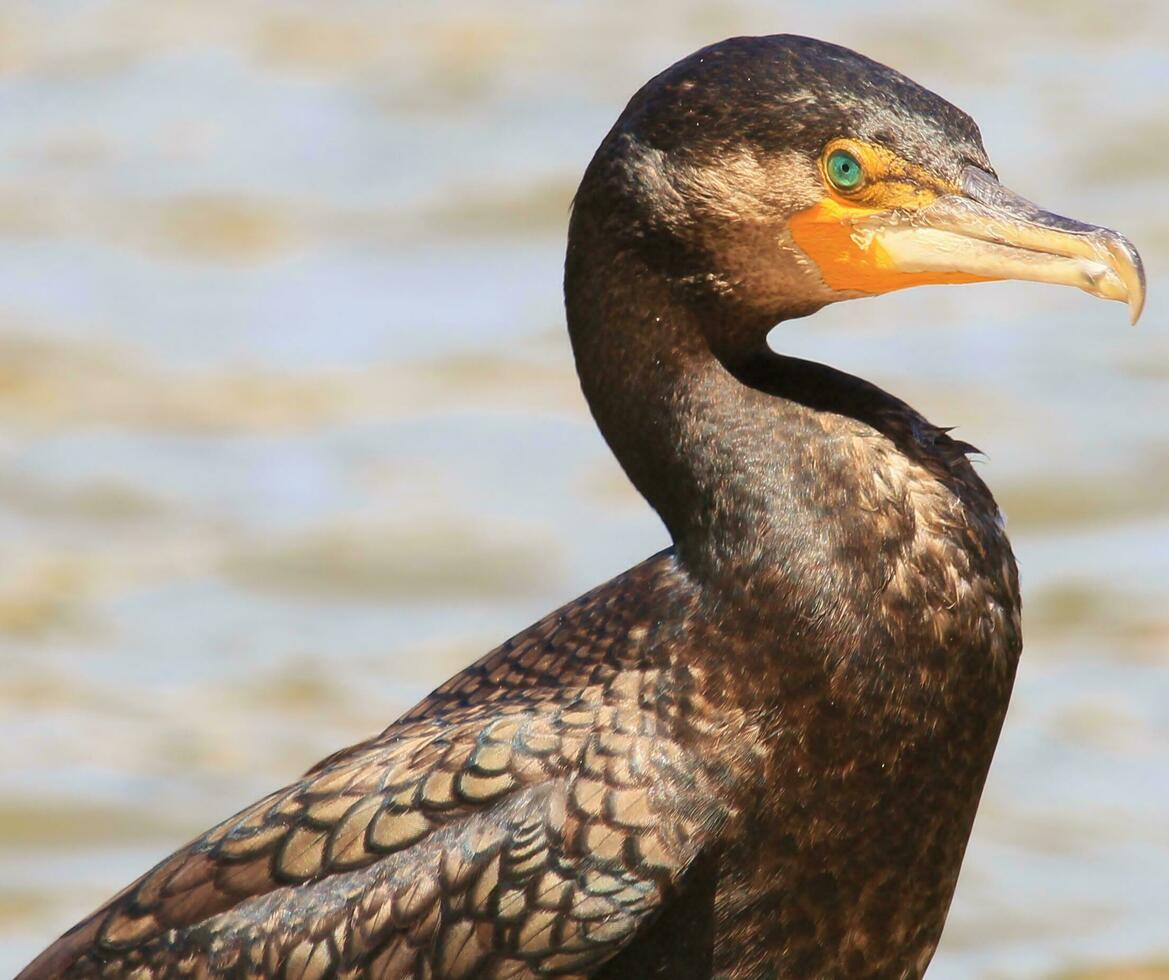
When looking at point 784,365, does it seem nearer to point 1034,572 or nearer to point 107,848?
point 107,848

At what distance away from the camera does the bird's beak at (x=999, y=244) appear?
4988 mm

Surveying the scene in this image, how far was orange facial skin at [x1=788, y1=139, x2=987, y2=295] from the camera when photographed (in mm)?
5059

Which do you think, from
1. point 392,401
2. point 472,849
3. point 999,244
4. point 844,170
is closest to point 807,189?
point 844,170

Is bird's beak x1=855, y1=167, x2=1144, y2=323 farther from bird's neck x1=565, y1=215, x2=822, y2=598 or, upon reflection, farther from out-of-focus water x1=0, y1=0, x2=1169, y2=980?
out-of-focus water x1=0, y1=0, x2=1169, y2=980

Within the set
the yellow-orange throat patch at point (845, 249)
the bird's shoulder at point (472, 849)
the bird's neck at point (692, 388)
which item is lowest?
the bird's shoulder at point (472, 849)

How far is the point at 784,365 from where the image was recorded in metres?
5.21

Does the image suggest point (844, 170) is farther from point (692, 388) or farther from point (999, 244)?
point (692, 388)

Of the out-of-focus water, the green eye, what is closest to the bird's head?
the green eye

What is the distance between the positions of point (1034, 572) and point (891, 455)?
545cm

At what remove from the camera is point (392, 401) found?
11.6m

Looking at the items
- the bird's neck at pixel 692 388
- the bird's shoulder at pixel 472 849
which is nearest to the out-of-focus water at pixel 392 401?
the bird's shoulder at pixel 472 849

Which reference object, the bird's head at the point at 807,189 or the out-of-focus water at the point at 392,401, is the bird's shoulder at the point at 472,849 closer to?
the bird's head at the point at 807,189

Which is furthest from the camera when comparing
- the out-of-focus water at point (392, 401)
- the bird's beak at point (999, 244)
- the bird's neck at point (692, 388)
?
the out-of-focus water at point (392, 401)

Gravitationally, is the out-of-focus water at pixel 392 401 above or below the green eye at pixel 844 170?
above
